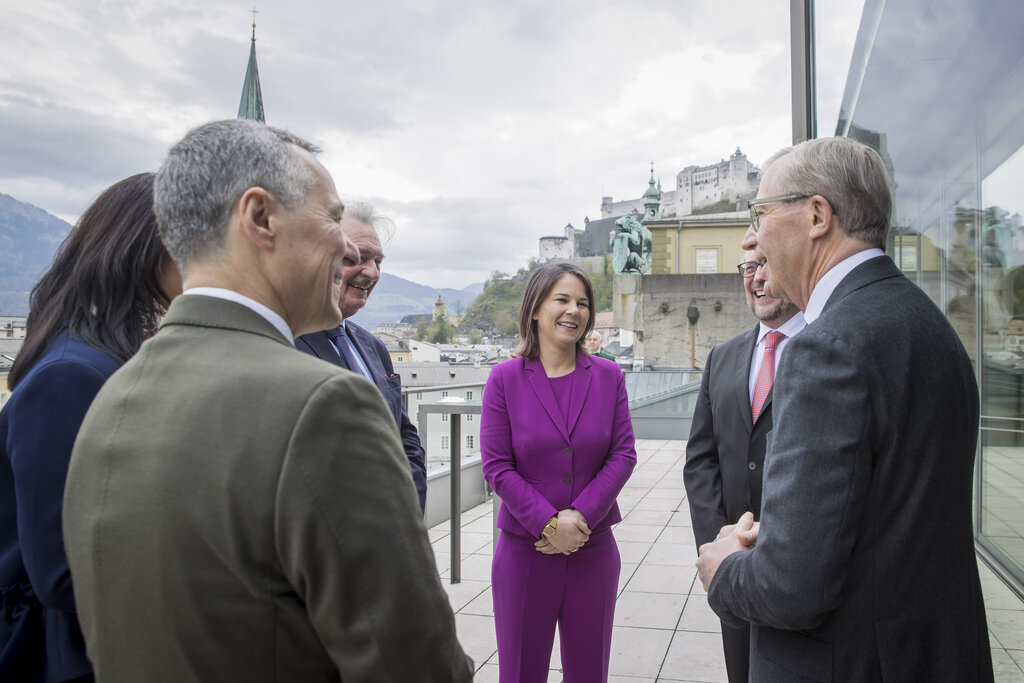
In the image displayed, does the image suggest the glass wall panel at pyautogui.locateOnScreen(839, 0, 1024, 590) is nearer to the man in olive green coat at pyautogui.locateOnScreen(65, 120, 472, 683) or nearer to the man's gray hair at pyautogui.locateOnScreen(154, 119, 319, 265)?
the man's gray hair at pyautogui.locateOnScreen(154, 119, 319, 265)

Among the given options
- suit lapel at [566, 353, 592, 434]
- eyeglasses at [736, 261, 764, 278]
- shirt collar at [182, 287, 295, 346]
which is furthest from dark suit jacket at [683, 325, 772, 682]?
shirt collar at [182, 287, 295, 346]

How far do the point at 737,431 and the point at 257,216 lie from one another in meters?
1.89

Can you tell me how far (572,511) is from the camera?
2.75 metres

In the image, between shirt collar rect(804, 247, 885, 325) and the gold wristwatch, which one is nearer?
shirt collar rect(804, 247, 885, 325)

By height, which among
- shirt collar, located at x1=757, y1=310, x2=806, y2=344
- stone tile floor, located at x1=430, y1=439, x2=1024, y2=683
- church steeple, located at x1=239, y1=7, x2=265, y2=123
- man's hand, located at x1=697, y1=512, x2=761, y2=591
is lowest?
stone tile floor, located at x1=430, y1=439, x2=1024, y2=683

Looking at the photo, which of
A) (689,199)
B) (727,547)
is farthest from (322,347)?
(689,199)

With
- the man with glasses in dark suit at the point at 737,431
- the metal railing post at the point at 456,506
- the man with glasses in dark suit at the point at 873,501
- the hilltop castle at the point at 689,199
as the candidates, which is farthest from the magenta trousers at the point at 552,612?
the hilltop castle at the point at 689,199

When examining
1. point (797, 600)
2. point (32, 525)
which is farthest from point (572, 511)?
point (32, 525)

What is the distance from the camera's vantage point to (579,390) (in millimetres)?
2998

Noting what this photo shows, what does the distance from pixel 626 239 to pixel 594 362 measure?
25420 mm

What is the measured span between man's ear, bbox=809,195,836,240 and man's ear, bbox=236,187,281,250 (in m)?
1.10

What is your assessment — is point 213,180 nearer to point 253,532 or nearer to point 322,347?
point 253,532

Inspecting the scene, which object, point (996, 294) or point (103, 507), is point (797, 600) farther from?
point (996, 294)

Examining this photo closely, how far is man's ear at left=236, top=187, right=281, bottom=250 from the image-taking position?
108 cm
